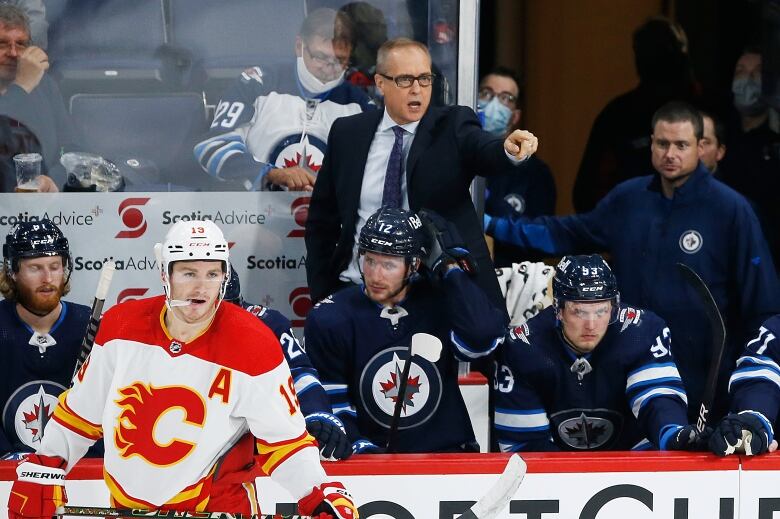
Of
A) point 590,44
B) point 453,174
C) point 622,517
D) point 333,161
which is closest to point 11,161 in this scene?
point 333,161

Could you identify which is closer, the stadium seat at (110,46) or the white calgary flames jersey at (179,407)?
the white calgary flames jersey at (179,407)

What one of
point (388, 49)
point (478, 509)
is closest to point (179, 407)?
point (478, 509)

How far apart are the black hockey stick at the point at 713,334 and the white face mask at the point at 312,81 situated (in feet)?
4.57

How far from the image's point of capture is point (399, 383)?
4.27m

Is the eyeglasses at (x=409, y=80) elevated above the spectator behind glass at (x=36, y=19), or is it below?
below

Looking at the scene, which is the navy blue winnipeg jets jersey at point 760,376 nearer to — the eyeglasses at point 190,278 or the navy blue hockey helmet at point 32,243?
the eyeglasses at point 190,278

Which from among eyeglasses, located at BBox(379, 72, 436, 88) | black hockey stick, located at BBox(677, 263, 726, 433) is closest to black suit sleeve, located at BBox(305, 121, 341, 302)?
eyeglasses, located at BBox(379, 72, 436, 88)

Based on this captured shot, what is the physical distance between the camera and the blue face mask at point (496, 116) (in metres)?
5.76

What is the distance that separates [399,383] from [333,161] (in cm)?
87

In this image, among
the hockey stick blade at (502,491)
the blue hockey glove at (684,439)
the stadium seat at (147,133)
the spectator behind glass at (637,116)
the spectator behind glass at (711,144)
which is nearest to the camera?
the hockey stick blade at (502,491)

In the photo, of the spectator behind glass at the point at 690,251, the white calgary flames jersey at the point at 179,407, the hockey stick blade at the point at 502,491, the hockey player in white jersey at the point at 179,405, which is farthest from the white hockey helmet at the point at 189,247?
the spectator behind glass at the point at 690,251

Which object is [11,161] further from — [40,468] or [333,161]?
[40,468]

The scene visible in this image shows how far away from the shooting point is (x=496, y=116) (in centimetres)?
578

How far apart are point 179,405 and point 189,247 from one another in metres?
0.37
